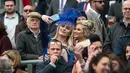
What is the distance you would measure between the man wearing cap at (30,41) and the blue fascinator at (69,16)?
0.70 m

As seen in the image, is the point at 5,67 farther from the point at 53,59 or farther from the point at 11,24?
the point at 11,24

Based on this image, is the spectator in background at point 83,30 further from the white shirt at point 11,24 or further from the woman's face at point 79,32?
the white shirt at point 11,24

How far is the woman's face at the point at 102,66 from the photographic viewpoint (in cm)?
1070

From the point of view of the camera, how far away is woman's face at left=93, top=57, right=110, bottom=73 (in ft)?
35.1

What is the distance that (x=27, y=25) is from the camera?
1527 centimetres

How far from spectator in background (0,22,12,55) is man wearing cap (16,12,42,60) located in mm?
280

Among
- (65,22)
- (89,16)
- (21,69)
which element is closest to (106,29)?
(89,16)

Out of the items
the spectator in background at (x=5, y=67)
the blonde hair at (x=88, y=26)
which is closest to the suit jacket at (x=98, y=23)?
the blonde hair at (x=88, y=26)

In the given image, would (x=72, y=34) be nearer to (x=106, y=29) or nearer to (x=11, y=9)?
(x=106, y=29)

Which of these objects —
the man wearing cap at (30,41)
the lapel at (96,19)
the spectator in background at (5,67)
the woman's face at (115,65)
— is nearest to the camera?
the spectator in background at (5,67)

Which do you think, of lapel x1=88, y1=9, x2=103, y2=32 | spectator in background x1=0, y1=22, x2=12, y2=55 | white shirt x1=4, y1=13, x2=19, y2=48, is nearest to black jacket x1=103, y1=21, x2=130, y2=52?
lapel x1=88, y1=9, x2=103, y2=32

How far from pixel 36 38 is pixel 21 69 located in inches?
59.2

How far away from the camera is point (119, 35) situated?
1362cm

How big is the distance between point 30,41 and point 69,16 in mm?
1072
